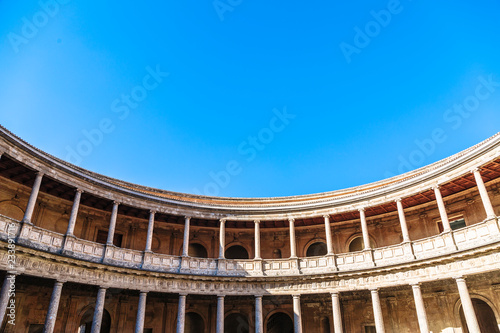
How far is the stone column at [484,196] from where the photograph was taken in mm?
15656

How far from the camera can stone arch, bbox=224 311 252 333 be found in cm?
2231

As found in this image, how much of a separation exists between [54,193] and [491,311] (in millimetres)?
22366

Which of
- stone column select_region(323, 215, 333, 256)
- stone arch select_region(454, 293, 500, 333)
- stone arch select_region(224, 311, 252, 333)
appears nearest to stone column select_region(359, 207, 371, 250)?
stone column select_region(323, 215, 333, 256)

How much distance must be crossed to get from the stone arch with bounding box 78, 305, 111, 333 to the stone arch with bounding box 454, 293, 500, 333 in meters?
18.1

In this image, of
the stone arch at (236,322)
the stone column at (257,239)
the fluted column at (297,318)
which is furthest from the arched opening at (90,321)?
the fluted column at (297,318)

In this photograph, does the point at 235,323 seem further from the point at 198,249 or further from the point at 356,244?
the point at 356,244

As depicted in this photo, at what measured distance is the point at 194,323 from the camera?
72.7 ft

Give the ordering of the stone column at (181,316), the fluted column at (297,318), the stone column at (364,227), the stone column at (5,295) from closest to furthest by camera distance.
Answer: the stone column at (5,295), the stone column at (181,316), the fluted column at (297,318), the stone column at (364,227)

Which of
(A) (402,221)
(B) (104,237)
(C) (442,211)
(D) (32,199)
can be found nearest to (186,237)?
(B) (104,237)

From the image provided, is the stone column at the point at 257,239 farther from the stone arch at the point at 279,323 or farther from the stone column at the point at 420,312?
the stone column at the point at 420,312

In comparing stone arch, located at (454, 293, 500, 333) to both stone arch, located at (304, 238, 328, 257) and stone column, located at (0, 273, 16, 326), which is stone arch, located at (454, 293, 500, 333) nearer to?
stone arch, located at (304, 238, 328, 257)

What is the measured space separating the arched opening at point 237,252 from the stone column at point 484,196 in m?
13.7

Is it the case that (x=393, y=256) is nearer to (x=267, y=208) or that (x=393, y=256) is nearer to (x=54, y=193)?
(x=267, y=208)

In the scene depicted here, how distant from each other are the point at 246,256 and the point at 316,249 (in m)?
4.56
